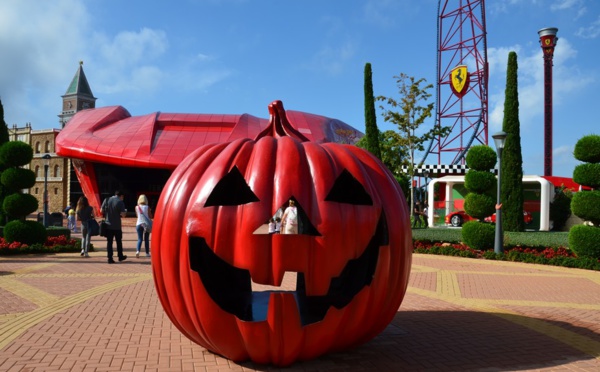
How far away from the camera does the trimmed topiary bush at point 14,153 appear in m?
13.5

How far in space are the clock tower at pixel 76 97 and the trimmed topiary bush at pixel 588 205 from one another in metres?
120

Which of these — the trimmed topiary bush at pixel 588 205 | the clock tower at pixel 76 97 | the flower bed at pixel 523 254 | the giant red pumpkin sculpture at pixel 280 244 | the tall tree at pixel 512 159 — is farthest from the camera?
the clock tower at pixel 76 97

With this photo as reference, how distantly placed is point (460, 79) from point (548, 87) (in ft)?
47.4

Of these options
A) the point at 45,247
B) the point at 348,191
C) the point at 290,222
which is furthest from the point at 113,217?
the point at 290,222

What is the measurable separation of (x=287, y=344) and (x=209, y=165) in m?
1.71

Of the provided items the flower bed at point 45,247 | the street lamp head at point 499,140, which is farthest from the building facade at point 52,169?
the street lamp head at point 499,140

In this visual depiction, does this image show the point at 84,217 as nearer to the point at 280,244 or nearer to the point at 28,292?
the point at 28,292

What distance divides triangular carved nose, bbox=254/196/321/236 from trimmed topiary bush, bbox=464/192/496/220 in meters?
12.5

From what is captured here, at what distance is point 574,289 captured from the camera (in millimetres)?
9055

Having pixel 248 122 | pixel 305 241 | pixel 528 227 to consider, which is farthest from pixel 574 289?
pixel 248 122

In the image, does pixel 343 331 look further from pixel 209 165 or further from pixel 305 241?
pixel 209 165

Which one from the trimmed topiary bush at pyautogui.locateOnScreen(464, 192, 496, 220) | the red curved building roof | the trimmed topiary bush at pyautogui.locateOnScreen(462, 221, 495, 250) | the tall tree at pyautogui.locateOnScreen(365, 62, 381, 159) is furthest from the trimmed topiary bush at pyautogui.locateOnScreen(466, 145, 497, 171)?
the red curved building roof

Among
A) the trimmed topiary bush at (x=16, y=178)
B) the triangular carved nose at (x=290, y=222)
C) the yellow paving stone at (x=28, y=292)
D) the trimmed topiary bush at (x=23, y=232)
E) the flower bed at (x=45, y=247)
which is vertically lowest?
the yellow paving stone at (x=28, y=292)

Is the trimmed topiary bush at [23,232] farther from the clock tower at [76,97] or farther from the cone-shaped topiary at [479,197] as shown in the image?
the clock tower at [76,97]
